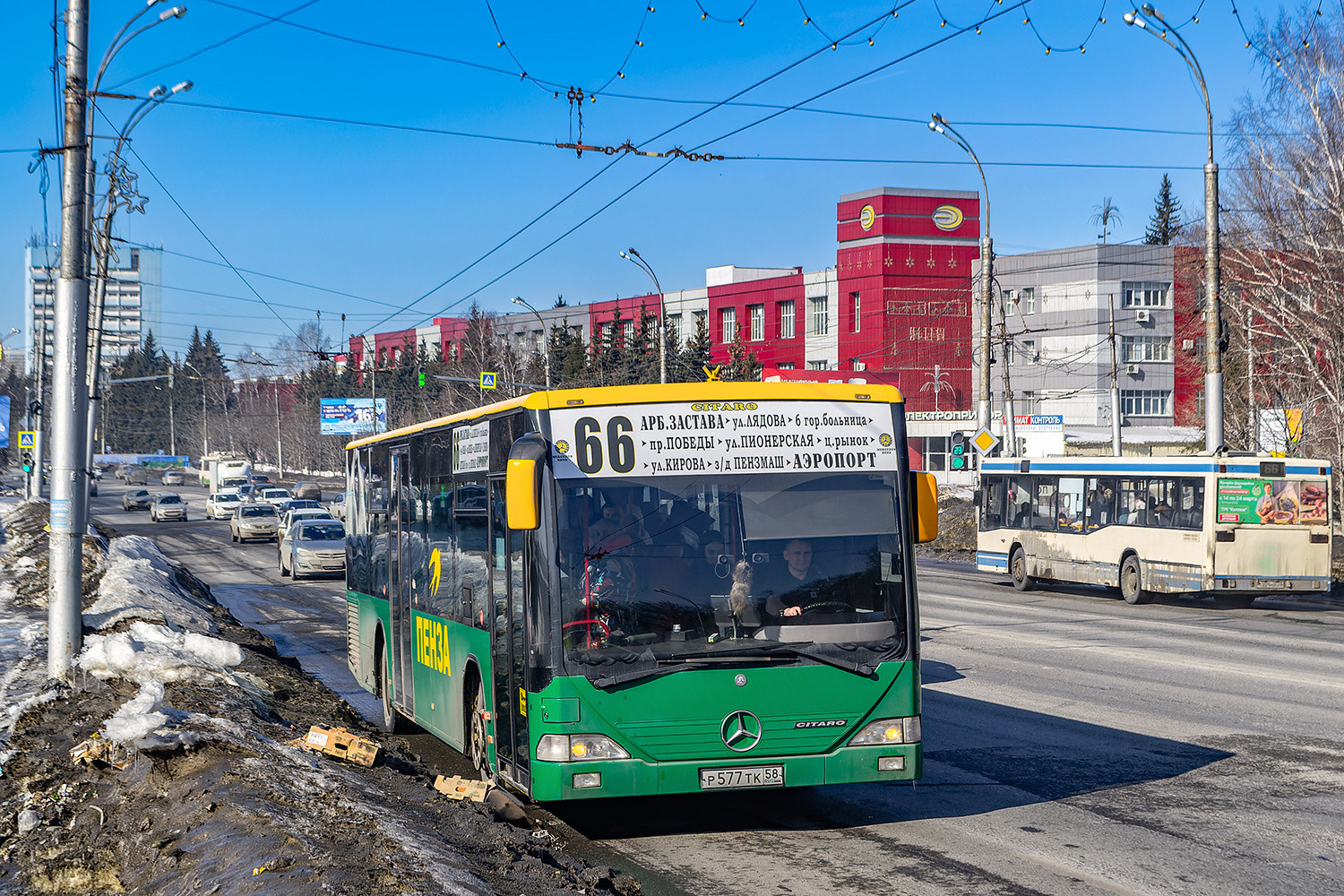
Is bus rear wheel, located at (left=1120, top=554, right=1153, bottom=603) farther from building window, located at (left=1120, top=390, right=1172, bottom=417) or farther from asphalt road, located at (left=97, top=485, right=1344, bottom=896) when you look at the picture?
building window, located at (left=1120, top=390, right=1172, bottom=417)

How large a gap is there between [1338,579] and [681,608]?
2390cm

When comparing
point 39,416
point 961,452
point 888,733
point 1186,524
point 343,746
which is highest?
point 39,416

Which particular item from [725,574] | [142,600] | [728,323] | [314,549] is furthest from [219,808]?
[728,323]

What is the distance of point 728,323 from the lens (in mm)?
94125

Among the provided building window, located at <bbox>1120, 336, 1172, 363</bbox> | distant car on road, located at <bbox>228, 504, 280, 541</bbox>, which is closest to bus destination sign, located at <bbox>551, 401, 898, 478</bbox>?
distant car on road, located at <bbox>228, 504, 280, 541</bbox>

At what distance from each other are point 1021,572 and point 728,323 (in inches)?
2611

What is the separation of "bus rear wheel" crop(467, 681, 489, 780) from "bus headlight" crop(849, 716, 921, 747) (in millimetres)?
2453

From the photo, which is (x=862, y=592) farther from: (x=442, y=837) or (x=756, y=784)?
(x=442, y=837)

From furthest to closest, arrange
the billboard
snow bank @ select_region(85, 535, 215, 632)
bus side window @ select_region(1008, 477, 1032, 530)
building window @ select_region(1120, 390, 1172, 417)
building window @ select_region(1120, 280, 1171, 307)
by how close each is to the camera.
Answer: the billboard, building window @ select_region(1120, 390, 1172, 417), building window @ select_region(1120, 280, 1171, 307), bus side window @ select_region(1008, 477, 1032, 530), snow bank @ select_region(85, 535, 215, 632)

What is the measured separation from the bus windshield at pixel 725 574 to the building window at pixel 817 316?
260ft

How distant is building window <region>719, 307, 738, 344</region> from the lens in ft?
307

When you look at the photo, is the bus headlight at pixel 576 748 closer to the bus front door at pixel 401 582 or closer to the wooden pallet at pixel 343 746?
the wooden pallet at pixel 343 746

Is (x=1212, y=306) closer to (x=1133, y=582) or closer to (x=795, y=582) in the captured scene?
(x=1133, y=582)

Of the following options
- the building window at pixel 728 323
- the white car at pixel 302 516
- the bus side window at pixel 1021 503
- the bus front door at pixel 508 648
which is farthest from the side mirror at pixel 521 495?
the building window at pixel 728 323
